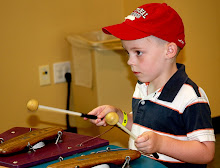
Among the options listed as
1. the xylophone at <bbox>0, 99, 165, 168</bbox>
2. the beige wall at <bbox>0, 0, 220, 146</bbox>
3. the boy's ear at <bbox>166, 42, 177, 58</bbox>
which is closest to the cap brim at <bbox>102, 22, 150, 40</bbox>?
the boy's ear at <bbox>166, 42, 177, 58</bbox>

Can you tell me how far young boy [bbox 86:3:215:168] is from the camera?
3.91 feet

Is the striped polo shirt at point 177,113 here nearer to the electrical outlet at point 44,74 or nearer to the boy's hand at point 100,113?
the boy's hand at point 100,113

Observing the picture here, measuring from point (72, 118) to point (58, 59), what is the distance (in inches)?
16.3

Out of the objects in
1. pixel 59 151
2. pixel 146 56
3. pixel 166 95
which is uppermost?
pixel 146 56

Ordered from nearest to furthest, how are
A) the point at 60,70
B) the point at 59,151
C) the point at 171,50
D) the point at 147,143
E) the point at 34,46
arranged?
the point at 147,143, the point at 59,151, the point at 171,50, the point at 34,46, the point at 60,70

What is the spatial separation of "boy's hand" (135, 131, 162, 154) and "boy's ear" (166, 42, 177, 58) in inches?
12.4

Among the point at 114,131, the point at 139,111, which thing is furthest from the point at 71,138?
the point at 114,131

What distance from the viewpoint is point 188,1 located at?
264 cm

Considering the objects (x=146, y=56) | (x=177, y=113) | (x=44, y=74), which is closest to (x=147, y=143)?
(x=177, y=113)

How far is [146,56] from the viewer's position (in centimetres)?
129

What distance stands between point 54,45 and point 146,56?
1302mm

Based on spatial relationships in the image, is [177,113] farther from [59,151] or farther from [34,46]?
[34,46]

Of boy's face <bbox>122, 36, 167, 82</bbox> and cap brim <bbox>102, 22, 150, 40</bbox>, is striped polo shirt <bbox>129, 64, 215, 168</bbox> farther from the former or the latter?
cap brim <bbox>102, 22, 150, 40</bbox>

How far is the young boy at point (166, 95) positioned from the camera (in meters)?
1.19
